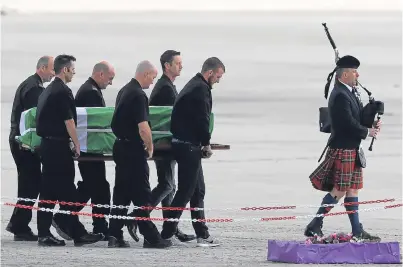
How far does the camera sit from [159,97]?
15.7m

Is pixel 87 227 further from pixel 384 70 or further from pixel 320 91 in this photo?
pixel 384 70

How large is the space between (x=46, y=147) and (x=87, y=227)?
154 cm

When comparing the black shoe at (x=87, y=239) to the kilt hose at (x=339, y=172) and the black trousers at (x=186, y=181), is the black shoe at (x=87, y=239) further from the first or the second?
the kilt hose at (x=339, y=172)

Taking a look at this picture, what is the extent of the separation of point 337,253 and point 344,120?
1.77 meters

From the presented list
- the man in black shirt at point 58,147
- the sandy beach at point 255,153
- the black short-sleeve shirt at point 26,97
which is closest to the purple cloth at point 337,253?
the sandy beach at point 255,153

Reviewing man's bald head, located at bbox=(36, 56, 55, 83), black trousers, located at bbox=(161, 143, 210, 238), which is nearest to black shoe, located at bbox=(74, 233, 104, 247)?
black trousers, located at bbox=(161, 143, 210, 238)

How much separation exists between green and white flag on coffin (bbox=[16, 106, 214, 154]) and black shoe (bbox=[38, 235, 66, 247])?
871 millimetres

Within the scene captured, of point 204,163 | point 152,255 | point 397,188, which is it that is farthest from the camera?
point 204,163

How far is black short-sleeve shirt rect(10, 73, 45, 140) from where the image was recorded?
15477mm

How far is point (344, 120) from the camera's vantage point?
15.1 m

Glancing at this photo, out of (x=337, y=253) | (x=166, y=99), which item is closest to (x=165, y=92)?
(x=166, y=99)

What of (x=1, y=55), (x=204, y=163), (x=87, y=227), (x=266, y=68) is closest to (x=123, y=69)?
(x=266, y=68)

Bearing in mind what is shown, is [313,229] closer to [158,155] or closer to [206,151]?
[206,151]

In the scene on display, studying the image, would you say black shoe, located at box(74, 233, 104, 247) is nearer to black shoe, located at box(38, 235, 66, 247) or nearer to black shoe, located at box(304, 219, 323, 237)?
black shoe, located at box(38, 235, 66, 247)
